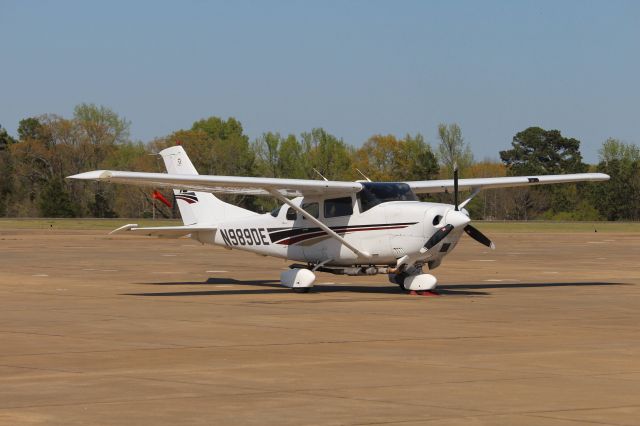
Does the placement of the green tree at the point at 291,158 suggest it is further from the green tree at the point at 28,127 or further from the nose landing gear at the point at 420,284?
the nose landing gear at the point at 420,284

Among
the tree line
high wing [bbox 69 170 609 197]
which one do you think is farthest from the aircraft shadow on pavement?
the tree line

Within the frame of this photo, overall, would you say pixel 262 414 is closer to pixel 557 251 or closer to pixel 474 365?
pixel 474 365

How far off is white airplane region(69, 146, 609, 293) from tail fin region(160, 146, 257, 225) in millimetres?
662

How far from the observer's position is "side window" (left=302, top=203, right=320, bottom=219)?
2369 centimetres

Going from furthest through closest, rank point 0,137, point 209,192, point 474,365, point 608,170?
point 0,137 → point 608,170 → point 209,192 → point 474,365

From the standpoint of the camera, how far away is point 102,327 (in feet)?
53.2

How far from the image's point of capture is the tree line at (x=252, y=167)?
4218 inches

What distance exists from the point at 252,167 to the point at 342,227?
295 ft

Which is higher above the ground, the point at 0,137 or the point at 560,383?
the point at 0,137

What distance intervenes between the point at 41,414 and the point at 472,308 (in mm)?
11281

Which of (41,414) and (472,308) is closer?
(41,414)

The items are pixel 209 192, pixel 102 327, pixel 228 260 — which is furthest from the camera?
pixel 228 260

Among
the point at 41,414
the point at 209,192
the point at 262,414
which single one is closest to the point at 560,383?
the point at 262,414

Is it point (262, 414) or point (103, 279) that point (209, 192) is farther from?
point (262, 414)
